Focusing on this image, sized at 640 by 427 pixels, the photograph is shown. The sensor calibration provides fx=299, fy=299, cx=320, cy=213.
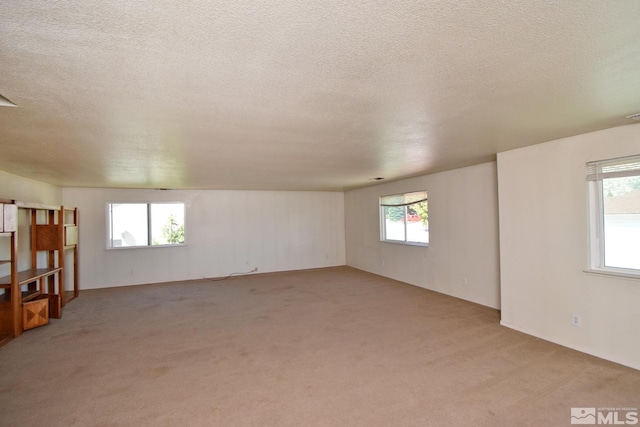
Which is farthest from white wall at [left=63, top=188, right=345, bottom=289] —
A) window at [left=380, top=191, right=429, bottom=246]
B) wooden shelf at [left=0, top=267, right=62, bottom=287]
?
window at [left=380, top=191, right=429, bottom=246]

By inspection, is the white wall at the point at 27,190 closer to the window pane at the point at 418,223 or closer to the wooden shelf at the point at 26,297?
the wooden shelf at the point at 26,297

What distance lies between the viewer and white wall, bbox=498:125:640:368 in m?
2.83

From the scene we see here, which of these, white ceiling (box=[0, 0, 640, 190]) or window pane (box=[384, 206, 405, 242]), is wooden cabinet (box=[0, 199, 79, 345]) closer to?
white ceiling (box=[0, 0, 640, 190])

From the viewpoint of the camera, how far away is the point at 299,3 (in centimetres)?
108

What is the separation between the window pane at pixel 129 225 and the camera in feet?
22.3

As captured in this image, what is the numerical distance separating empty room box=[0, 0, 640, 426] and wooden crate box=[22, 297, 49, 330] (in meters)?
0.02

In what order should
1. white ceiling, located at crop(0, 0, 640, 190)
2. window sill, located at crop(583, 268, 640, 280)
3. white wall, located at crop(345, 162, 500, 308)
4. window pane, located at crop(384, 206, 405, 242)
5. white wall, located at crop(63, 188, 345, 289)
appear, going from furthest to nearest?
window pane, located at crop(384, 206, 405, 242), white wall, located at crop(63, 188, 345, 289), white wall, located at crop(345, 162, 500, 308), window sill, located at crop(583, 268, 640, 280), white ceiling, located at crop(0, 0, 640, 190)

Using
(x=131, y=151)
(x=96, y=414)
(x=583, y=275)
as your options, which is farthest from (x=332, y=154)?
(x=96, y=414)

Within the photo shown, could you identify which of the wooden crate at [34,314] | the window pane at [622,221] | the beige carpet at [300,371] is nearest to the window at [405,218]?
the beige carpet at [300,371]

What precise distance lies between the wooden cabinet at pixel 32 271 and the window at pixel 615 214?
6.49 meters

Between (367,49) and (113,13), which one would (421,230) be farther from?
(113,13)

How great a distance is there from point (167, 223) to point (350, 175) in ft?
15.3

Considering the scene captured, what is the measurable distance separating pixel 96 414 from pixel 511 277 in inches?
176

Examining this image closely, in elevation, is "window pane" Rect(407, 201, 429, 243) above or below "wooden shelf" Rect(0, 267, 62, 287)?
above
